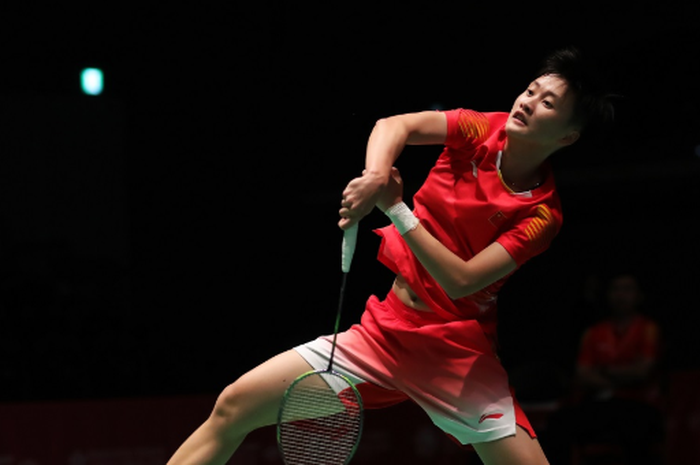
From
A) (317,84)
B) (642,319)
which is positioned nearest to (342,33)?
(317,84)

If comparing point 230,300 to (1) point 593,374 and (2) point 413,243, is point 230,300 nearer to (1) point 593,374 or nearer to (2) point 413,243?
(1) point 593,374

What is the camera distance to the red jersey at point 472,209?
2.87m

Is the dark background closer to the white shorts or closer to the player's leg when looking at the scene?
the white shorts

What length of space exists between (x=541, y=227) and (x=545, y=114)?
1.02 ft

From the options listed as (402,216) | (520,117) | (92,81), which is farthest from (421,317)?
(92,81)

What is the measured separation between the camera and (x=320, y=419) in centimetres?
292

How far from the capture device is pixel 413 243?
2711 millimetres

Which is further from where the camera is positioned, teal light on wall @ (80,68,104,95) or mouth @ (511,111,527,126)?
teal light on wall @ (80,68,104,95)

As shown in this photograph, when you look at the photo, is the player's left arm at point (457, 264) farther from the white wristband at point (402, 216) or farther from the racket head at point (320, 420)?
the racket head at point (320, 420)

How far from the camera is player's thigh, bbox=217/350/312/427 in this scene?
2.85 metres

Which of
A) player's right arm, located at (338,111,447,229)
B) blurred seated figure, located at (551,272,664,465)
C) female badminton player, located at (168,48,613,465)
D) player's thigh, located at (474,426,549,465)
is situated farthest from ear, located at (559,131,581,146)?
blurred seated figure, located at (551,272,664,465)

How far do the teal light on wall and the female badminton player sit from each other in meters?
3.59

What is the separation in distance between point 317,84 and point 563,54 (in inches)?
131

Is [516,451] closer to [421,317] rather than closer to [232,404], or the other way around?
[421,317]
